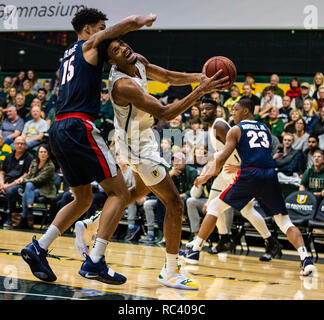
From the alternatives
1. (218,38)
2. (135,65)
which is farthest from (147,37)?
(135,65)

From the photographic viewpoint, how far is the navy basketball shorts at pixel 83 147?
404 centimetres

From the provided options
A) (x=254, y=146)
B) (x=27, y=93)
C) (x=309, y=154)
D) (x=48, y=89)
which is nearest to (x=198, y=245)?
(x=254, y=146)

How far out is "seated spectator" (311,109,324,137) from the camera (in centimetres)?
930

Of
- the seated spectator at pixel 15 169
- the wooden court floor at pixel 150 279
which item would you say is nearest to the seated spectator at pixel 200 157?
the wooden court floor at pixel 150 279

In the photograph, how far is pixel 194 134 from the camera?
9.61 metres

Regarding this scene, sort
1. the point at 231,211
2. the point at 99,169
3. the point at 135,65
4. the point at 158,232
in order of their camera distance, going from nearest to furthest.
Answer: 1. the point at 99,169
2. the point at 135,65
3. the point at 231,211
4. the point at 158,232

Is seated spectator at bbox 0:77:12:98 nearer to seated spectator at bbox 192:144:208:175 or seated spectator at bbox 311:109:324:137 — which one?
seated spectator at bbox 192:144:208:175

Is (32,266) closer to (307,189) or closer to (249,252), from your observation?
(249,252)

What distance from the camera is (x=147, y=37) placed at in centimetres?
1248

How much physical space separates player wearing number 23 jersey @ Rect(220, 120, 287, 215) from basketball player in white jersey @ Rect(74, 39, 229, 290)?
1757mm

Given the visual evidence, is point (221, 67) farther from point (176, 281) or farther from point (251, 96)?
point (251, 96)

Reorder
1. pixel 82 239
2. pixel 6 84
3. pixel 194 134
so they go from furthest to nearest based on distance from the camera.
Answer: pixel 6 84, pixel 194 134, pixel 82 239

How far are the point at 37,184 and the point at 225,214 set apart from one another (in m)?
3.45
